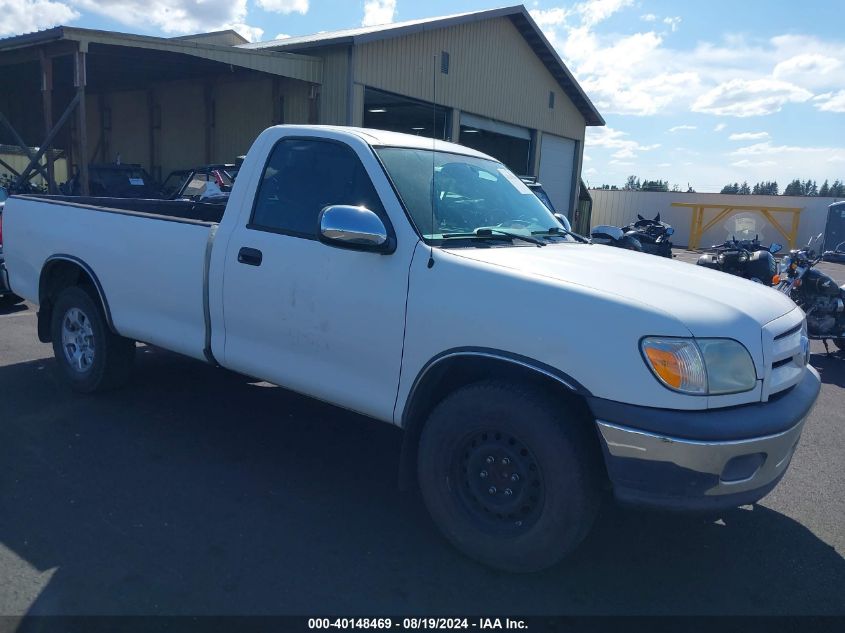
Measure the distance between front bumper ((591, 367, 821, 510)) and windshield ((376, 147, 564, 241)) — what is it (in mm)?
1399

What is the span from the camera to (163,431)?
494 centimetres

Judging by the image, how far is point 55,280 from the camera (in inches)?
231

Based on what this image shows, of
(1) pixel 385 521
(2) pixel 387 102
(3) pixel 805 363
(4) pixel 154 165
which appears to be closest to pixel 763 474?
(3) pixel 805 363

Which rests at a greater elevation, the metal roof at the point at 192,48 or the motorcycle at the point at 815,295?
the metal roof at the point at 192,48

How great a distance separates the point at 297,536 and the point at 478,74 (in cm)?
1852

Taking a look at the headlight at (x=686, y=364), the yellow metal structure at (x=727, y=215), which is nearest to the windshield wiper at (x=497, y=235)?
the headlight at (x=686, y=364)

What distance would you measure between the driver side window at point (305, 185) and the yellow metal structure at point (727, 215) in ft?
97.5

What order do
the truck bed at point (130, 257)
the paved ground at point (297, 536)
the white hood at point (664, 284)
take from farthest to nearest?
1. the truck bed at point (130, 257)
2. the paved ground at point (297, 536)
3. the white hood at point (664, 284)

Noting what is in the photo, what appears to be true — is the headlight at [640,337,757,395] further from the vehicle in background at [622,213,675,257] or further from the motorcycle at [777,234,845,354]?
the vehicle in background at [622,213,675,257]

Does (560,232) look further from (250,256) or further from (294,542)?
(294,542)

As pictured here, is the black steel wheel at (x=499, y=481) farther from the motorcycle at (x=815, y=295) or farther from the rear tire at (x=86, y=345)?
the motorcycle at (x=815, y=295)

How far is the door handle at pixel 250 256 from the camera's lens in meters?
4.14

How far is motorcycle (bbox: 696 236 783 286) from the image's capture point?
975 cm

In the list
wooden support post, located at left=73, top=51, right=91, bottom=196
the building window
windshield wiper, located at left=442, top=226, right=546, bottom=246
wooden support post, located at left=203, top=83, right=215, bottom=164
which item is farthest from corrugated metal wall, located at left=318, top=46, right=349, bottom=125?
windshield wiper, located at left=442, top=226, right=546, bottom=246
